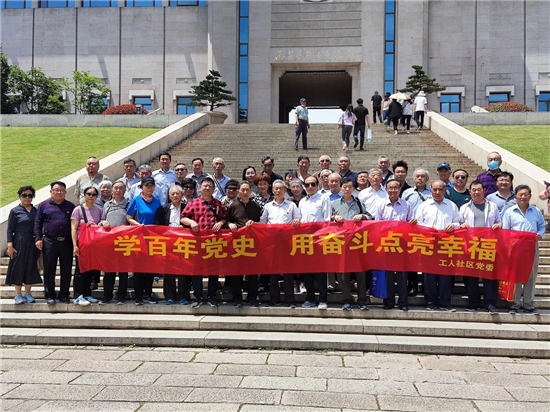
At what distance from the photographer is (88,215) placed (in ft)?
24.5

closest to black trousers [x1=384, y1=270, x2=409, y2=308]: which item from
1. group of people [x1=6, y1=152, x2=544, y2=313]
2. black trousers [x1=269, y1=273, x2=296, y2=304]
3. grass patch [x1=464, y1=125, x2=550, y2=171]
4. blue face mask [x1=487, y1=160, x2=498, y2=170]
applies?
group of people [x1=6, y1=152, x2=544, y2=313]

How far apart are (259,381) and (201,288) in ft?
8.29

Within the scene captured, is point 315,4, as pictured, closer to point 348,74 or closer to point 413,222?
point 348,74

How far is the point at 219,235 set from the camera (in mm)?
7273

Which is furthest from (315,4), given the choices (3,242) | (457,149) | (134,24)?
(3,242)

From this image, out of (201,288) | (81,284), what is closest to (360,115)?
(201,288)

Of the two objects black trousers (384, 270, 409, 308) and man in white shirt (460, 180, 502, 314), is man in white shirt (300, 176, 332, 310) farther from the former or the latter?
man in white shirt (460, 180, 502, 314)

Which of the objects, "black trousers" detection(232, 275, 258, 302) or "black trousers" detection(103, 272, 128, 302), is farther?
"black trousers" detection(103, 272, 128, 302)

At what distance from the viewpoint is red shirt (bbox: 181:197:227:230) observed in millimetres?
7246

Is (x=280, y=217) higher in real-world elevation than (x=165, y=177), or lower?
lower

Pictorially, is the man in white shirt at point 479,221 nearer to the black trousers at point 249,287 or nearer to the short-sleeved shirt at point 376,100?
the black trousers at point 249,287

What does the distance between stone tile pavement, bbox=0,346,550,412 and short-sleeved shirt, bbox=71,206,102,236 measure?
1983 mm

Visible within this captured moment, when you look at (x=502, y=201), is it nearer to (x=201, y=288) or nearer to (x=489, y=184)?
(x=489, y=184)

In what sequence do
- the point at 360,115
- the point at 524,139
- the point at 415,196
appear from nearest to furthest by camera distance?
the point at 415,196 < the point at 360,115 < the point at 524,139
